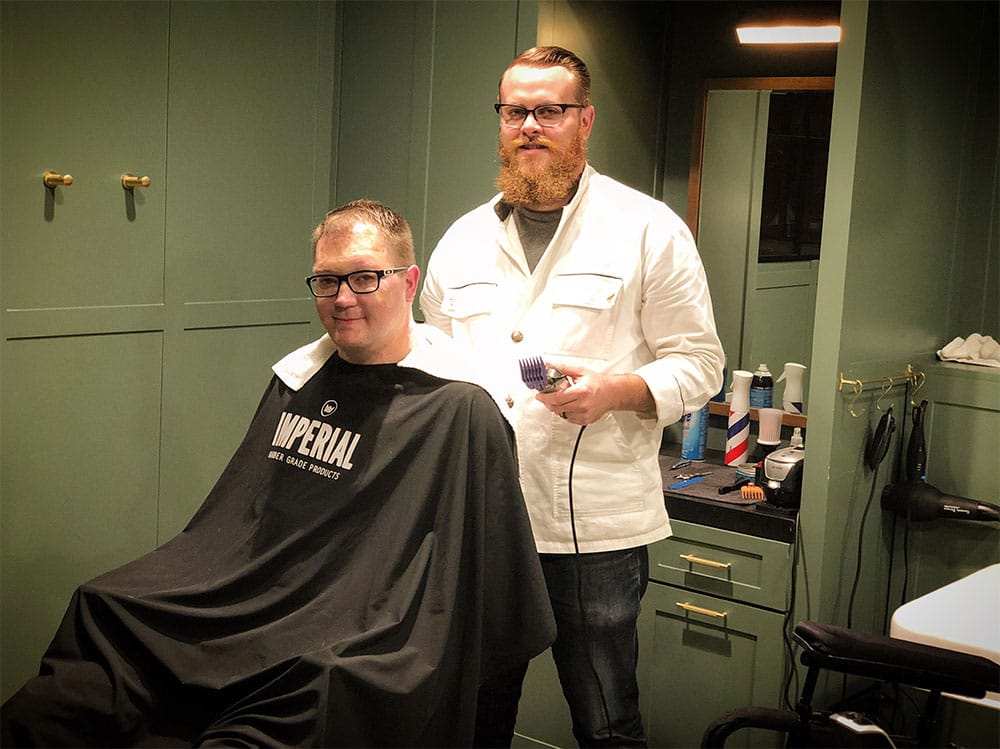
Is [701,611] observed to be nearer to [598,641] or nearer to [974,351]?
[598,641]

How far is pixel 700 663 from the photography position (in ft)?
9.45

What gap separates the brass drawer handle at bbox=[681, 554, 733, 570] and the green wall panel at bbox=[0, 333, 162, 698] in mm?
1449

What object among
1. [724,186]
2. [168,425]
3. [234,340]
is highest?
[724,186]

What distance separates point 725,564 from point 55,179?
6.22 ft

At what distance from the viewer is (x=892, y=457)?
2.99 m

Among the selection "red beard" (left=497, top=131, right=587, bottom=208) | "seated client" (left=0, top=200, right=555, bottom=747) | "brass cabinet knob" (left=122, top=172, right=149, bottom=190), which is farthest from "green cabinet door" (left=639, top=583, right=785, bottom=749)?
"brass cabinet knob" (left=122, top=172, right=149, bottom=190)

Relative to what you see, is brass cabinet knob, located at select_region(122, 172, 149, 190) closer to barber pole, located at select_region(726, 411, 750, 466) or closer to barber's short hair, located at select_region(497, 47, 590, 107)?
barber's short hair, located at select_region(497, 47, 590, 107)

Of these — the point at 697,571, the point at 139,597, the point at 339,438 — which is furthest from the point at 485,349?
the point at 697,571

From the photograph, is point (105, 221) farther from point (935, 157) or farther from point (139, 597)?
point (935, 157)

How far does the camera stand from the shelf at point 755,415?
10.2 feet

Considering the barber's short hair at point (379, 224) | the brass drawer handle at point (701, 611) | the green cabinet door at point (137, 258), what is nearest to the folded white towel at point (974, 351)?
the brass drawer handle at point (701, 611)

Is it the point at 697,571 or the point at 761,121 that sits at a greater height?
the point at 761,121

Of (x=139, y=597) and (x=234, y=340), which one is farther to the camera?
(x=234, y=340)

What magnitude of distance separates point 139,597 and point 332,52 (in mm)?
2052
